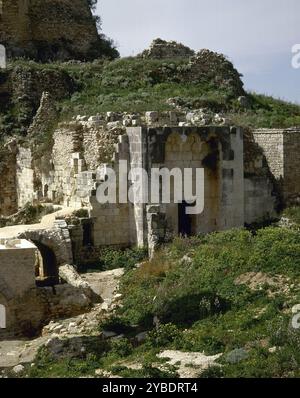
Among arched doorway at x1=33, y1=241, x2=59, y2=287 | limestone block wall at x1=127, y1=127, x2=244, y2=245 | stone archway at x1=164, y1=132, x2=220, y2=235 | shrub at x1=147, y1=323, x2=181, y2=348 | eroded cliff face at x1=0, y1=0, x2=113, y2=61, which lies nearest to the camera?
shrub at x1=147, y1=323, x2=181, y2=348

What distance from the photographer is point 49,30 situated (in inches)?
1283

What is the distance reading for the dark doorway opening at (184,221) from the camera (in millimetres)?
21000

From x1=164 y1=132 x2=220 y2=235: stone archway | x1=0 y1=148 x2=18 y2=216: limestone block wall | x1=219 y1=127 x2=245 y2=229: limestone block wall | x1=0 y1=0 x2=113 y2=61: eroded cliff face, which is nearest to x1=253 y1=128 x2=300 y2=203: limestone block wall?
x1=219 y1=127 x2=245 y2=229: limestone block wall

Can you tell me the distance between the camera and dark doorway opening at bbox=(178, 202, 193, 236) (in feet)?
68.9

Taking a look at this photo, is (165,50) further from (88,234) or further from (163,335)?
(163,335)

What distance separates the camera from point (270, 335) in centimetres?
1271

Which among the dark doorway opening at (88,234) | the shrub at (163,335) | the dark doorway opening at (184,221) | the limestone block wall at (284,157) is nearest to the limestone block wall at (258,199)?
the limestone block wall at (284,157)

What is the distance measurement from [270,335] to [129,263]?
6995 millimetres

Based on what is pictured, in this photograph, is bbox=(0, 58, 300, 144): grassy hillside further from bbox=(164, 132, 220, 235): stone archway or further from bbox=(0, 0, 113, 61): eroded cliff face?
bbox=(164, 132, 220, 235): stone archway

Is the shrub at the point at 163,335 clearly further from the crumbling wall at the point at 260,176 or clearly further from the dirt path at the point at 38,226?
the crumbling wall at the point at 260,176

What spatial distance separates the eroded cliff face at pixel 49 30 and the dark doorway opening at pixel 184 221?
42.7 ft

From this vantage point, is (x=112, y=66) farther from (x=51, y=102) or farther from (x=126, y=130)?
(x=126, y=130)

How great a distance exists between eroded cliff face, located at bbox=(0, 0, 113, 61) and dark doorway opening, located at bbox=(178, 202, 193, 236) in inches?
512

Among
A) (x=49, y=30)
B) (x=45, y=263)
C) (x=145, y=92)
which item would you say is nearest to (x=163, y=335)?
(x=45, y=263)
